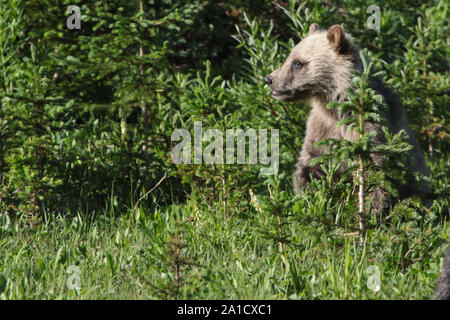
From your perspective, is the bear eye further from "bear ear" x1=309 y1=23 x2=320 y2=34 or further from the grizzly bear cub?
"bear ear" x1=309 y1=23 x2=320 y2=34

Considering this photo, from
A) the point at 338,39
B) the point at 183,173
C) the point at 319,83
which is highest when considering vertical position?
the point at 338,39

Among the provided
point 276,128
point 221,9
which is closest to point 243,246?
point 276,128

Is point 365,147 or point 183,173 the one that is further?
point 183,173

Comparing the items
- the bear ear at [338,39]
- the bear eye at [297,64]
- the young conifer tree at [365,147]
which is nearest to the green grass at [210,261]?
the young conifer tree at [365,147]

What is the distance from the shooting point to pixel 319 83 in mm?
5598

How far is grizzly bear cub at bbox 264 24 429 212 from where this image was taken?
5.46m

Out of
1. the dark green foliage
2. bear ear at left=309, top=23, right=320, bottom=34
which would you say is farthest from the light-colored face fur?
the dark green foliage

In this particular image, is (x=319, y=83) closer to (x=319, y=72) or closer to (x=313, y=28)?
(x=319, y=72)

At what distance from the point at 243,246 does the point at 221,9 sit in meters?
4.16

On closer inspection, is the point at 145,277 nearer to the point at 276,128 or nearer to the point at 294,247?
the point at 294,247

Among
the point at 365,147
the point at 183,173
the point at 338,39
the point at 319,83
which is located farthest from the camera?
the point at 319,83

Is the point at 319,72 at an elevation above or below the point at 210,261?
above

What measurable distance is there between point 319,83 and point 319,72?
4.2 inches

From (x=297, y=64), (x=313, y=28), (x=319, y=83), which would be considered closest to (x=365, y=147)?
(x=319, y=83)
